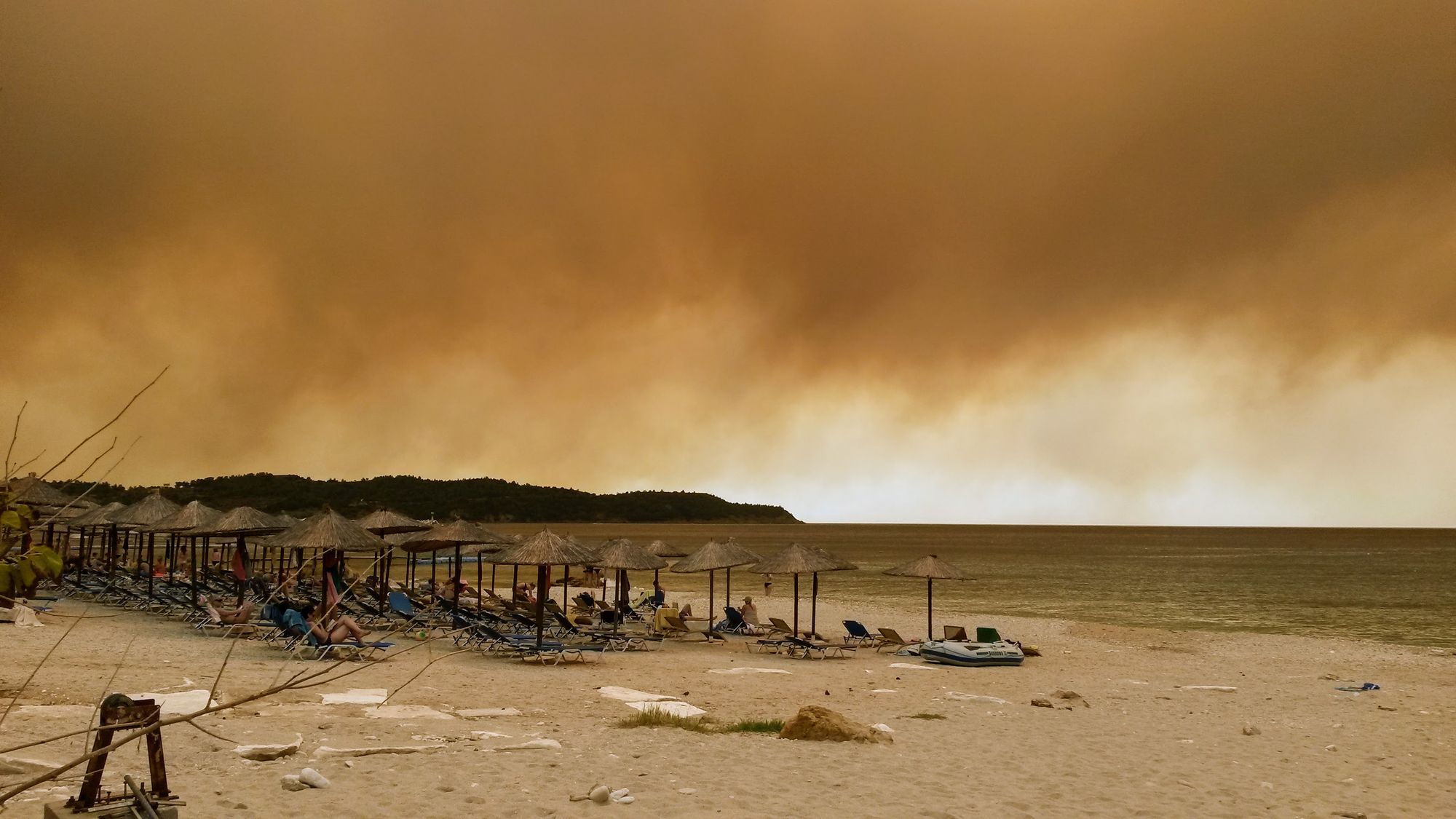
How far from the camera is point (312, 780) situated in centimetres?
679

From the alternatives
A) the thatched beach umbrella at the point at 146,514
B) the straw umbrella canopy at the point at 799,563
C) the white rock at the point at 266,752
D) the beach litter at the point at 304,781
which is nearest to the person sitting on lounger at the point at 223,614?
the thatched beach umbrella at the point at 146,514

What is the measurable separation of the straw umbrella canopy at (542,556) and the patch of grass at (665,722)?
5311mm

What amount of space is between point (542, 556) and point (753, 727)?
6497 mm

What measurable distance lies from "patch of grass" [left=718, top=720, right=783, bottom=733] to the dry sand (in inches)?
17.0

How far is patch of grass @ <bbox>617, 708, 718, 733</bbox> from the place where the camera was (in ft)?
32.1

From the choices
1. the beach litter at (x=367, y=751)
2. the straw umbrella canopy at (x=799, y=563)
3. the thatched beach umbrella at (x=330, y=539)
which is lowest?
the beach litter at (x=367, y=751)

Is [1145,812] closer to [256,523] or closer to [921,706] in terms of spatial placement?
[921,706]

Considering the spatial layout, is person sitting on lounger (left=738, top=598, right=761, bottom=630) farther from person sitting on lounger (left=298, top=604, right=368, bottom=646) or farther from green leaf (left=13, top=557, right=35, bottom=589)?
green leaf (left=13, top=557, right=35, bottom=589)

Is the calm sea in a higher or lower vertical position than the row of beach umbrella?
lower

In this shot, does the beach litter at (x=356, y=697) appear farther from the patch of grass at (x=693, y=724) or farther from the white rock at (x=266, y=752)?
the patch of grass at (x=693, y=724)

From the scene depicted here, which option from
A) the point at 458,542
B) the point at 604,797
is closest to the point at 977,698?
the point at 604,797

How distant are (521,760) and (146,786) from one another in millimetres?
2695

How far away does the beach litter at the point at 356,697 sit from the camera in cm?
1020

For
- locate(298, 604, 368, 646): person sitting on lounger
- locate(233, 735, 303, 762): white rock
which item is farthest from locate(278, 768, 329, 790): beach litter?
locate(298, 604, 368, 646): person sitting on lounger
